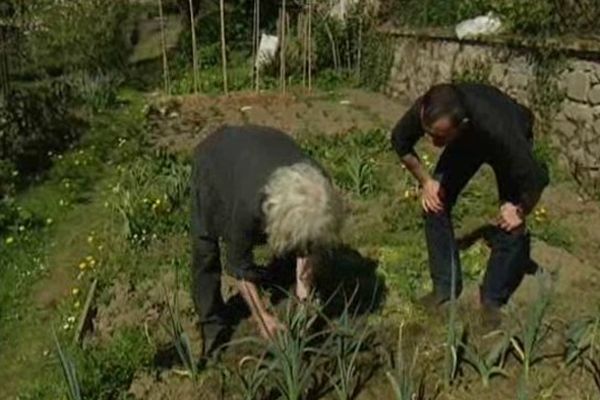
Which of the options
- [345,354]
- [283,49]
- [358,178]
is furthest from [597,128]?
[283,49]

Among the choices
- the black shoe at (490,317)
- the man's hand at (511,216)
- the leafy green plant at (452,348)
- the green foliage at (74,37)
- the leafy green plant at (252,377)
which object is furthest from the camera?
the green foliage at (74,37)

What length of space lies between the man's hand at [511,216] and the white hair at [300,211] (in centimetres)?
143

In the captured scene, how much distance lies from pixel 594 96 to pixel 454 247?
3.06m

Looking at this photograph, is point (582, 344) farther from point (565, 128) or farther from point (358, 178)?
point (565, 128)

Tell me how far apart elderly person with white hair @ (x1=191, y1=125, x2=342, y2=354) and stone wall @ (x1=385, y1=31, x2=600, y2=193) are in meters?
4.04

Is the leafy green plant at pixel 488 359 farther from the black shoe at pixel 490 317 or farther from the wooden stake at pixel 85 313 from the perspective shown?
the wooden stake at pixel 85 313

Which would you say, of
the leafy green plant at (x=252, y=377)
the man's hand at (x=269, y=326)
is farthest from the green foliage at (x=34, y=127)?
the man's hand at (x=269, y=326)

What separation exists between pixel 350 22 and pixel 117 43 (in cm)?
350

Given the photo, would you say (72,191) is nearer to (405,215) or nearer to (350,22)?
(405,215)

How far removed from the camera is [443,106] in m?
3.89

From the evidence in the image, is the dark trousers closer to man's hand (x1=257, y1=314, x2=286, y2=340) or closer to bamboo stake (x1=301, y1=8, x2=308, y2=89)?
man's hand (x1=257, y1=314, x2=286, y2=340)

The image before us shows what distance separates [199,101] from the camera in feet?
36.2

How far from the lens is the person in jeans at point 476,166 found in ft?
13.2

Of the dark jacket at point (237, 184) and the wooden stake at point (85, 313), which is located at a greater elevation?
the dark jacket at point (237, 184)
